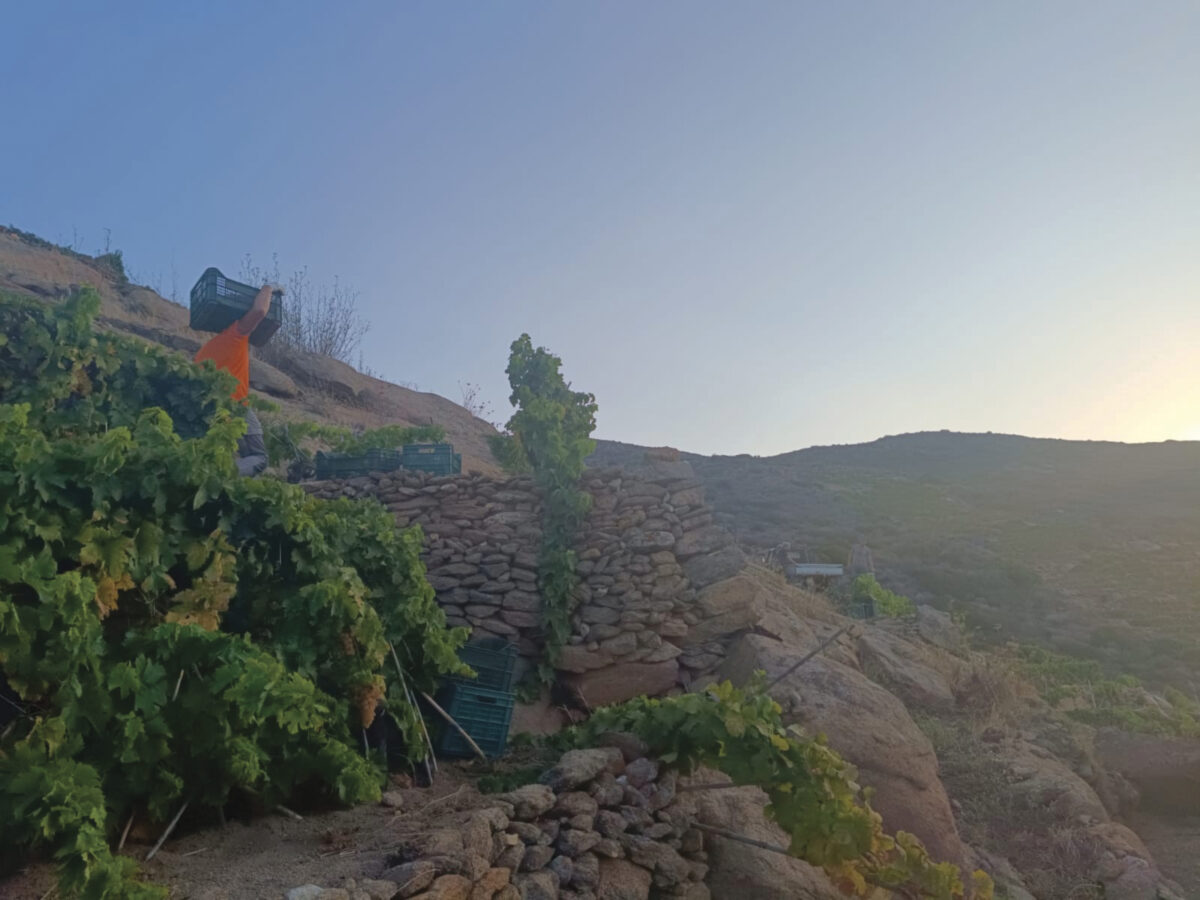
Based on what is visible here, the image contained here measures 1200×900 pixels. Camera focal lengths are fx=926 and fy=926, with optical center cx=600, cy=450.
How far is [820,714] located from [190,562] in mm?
4405

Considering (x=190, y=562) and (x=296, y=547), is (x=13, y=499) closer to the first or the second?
(x=190, y=562)

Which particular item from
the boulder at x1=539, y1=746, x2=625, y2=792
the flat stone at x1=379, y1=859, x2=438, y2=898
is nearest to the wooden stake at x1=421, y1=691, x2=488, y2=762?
the boulder at x1=539, y1=746, x2=625, y2=792

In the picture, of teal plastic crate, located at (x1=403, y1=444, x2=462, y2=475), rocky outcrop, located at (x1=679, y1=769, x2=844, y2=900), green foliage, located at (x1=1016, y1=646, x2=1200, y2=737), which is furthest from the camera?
teal plastic crate, located at (x1=403, y1=444, x2=462, y2=475)

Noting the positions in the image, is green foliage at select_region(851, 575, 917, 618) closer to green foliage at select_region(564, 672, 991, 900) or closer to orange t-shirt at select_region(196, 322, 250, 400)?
green foliage at select_region(564, 672, 991, 900)

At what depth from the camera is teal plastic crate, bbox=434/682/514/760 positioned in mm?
6070

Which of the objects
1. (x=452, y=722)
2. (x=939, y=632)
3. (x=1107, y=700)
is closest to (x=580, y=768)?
(x=452, y=722)

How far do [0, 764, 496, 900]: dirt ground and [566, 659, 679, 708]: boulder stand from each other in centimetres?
259

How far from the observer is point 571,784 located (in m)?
4.46

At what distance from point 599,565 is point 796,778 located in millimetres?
3635

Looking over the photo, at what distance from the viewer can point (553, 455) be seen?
8.45 m

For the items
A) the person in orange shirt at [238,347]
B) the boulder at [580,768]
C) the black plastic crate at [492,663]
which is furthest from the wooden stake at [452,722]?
the person in orange shirt at [238,347]

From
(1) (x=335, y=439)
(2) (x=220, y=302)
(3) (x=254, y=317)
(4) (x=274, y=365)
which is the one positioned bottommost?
(1) (x=335, y=439)

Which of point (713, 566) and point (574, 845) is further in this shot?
point (713, 566)

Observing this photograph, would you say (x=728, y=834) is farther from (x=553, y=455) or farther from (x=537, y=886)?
(x=553, y=455)
